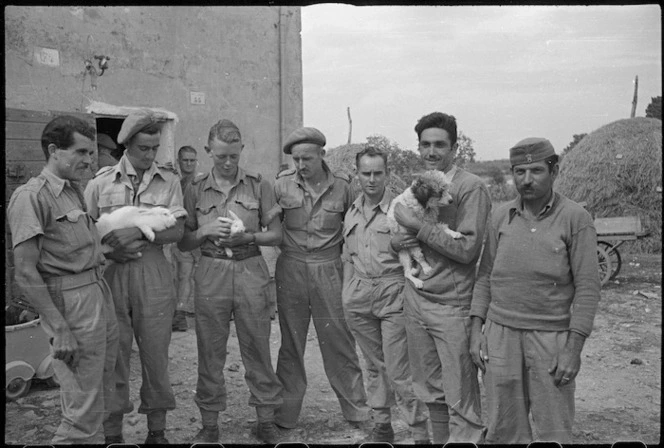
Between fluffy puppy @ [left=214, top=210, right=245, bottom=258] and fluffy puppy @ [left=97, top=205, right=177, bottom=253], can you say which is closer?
fluffy puppy @ [left=97, top=205, right=177, bottom=253]

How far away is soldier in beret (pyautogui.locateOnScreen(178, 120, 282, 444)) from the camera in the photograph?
439 centimetres

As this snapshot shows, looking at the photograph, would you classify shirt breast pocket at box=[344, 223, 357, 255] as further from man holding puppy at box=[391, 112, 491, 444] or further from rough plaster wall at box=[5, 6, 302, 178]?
rough plaster wall at box=[5, 6, 302, 178]

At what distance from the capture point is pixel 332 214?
4680 millimetres

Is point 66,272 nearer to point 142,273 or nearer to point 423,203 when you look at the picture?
point 142,273

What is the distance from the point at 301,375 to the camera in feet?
15.8

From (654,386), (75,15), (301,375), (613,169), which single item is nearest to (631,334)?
(654,386)

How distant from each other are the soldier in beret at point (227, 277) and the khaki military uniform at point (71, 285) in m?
0.84

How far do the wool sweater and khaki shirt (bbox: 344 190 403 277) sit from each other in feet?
3.12

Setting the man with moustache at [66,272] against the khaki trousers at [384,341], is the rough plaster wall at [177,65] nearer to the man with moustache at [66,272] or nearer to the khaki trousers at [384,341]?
the man with moustache at [66,272]

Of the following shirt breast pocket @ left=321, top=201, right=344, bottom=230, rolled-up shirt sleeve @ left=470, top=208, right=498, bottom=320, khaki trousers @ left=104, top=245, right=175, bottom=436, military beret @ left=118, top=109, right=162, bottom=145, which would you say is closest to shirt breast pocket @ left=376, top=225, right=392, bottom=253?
shirt breast pocket @ left=321, top=201, right=344, bottom=230

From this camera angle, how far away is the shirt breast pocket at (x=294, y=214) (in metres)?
4.66

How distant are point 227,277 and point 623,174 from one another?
11.1 meters

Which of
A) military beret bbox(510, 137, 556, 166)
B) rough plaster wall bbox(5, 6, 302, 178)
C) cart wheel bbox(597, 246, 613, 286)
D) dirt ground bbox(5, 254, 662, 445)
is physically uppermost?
rough plaster wall bbox(5, 6, 302, 178)

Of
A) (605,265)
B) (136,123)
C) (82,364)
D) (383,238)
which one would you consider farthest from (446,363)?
(605,265)
